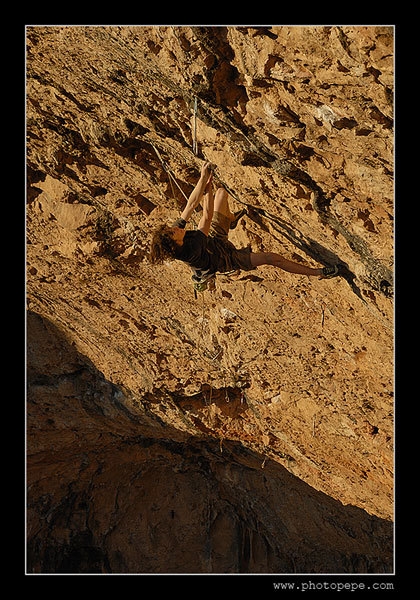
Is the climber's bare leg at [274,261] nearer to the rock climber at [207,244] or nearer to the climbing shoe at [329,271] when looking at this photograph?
the rock climber at [207,244]

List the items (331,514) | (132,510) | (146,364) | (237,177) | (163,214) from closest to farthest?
(237,177)
(163,214)
(146,364)
(331,514)
(132,510)

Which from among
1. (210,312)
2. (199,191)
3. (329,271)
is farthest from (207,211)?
(210,312)

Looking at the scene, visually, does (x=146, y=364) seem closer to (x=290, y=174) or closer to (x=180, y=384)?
(x=180, y=384)

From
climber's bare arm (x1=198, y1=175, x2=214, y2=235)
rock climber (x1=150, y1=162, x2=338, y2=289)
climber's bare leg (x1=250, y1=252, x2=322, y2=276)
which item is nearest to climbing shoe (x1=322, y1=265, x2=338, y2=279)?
rock climber (x1=150, y1=162, x2=338, y2=289)

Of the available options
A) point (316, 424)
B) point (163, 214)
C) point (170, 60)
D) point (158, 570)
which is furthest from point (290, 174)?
point (158, 570)
